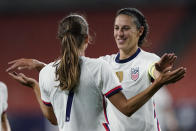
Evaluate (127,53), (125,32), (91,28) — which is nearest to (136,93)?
(127,53)

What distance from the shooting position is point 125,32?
412 cm

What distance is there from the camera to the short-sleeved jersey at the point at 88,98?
3.25 metres

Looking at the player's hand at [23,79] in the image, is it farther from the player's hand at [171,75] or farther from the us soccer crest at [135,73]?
the player's hand at [171,75]

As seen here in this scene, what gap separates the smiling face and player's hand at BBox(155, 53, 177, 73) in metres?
0.89

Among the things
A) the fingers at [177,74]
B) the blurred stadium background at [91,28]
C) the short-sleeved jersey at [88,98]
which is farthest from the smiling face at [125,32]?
the blurred stadium background at [91,28]

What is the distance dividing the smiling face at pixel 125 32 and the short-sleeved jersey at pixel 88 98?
85cm

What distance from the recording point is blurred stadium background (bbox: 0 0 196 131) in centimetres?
1532

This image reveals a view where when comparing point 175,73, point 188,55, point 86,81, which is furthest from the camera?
point 188,55

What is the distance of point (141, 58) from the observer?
4078 millimetres

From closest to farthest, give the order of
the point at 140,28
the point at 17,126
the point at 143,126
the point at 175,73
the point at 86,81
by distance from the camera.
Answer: the point at 175,73
the point at 86,81
the point at 143,126
the point at 140,28
the point at 17,126

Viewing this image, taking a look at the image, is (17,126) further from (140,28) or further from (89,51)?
(140,28)

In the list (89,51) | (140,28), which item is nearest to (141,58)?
(140,28)

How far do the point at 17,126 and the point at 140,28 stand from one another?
343 inches

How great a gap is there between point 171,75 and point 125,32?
113 cm
